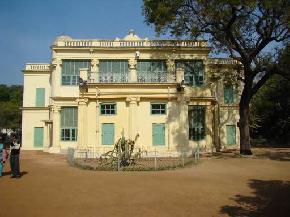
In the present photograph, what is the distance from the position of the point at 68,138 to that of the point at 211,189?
760 inches

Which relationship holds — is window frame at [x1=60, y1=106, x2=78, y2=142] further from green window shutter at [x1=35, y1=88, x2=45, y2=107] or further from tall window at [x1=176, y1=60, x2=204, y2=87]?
tall window at [x1=176, y1=60, x2=204, y2=87]

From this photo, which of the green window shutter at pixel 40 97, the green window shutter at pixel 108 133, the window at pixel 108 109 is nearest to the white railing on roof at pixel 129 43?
the window at pixel 108 109

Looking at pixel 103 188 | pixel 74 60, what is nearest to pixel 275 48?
pixel 74 60

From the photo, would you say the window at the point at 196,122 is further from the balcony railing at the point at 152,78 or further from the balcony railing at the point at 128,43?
the balcony railing at the point at 128,43

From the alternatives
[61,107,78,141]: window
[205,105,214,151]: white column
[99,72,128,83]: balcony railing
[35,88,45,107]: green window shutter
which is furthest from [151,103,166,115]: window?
[35,88,45,107]: green window shutter

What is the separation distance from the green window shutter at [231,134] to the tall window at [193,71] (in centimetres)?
569

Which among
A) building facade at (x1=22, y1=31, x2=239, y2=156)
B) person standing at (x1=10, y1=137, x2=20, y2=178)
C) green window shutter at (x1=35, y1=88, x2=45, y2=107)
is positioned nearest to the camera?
person standing at (x1=10, y1=137, x2=20, y2=178)

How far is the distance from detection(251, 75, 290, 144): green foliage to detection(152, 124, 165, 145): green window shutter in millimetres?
20572

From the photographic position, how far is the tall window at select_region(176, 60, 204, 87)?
30.9 meters

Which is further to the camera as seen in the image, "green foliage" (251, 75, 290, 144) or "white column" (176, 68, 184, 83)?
"green foliage" (251, 75, 290, 144)

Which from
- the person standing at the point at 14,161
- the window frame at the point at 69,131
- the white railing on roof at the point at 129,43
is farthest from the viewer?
the white railing on roof at the point at 129,43

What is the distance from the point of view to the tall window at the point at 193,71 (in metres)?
30.9

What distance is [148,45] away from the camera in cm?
3133

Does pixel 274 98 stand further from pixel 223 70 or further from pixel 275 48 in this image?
pixel 275 48
